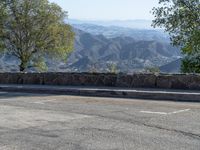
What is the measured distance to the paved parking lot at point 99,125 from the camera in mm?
7906

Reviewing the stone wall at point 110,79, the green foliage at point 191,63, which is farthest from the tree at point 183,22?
the stone wall at point 110,79

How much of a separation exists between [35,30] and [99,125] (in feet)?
112

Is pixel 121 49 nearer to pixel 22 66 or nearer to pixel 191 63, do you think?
pixel 22 66

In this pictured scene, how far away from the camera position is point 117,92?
48.4 ft

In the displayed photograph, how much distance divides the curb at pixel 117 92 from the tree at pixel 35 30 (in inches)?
957

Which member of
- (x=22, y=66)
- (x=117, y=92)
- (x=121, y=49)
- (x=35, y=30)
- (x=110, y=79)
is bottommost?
(x=121, y=49)

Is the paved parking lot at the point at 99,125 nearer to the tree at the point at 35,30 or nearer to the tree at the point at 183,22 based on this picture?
the tree at the point at 183,22

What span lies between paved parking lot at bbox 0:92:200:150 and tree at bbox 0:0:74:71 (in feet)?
93.2

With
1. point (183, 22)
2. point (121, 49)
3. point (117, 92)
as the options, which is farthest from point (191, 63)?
point (121, 49)

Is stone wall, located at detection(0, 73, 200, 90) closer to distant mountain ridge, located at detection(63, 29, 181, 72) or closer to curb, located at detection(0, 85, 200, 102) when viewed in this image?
curb, located at detection(0, 85, 200, 102)

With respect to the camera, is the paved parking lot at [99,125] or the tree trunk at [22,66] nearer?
the paved parking lot at [99,125]

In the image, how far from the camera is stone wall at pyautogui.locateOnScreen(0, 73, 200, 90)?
14.8 meters

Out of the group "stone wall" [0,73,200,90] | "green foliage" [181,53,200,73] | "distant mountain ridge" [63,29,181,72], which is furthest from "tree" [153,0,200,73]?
"distant mountain ridge" [63,29,181,72]

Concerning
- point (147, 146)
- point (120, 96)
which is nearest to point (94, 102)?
point (120, 96)
